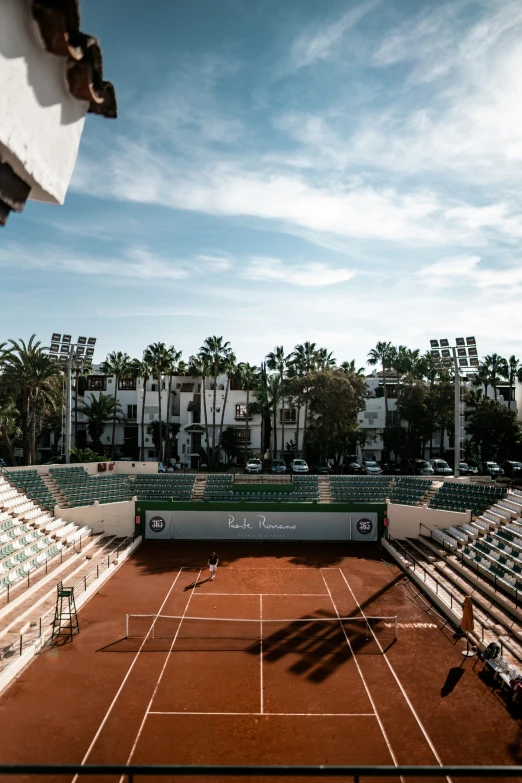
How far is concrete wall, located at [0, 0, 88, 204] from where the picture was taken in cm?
362

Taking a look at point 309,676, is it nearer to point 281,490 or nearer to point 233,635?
point 233,635

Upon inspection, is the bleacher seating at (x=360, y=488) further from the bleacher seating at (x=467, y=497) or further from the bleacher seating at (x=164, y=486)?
the bleacher seating at (x=164, y=486)

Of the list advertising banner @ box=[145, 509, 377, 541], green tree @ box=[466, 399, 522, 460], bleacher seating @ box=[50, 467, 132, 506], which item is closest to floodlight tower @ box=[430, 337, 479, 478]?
advertising banner @ box=[145, 509, 377, 541]

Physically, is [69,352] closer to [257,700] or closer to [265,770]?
[257,700]

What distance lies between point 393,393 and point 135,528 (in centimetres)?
4967

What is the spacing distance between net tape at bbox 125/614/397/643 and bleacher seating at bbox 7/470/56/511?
16.5m

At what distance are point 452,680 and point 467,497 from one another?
2268 centimetres

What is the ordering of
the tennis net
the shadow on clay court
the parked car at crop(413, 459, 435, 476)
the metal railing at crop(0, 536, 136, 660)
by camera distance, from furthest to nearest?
1. the parked car at crop(413, 459, 435, 476)
2. the tennis net
3. the metal railing at crop(0, 536, 136, 660)
4. the shadow on clay court

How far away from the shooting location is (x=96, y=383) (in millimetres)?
80625

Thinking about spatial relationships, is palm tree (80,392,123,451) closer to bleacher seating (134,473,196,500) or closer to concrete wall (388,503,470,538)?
bleacher seating (134,473,196,500)

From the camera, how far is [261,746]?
47.6 ft

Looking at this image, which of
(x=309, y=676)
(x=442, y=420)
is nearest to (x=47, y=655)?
(x=309, y=676)

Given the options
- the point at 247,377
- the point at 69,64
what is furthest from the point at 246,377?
the point at 69,64

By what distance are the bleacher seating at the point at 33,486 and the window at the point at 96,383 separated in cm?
3856
